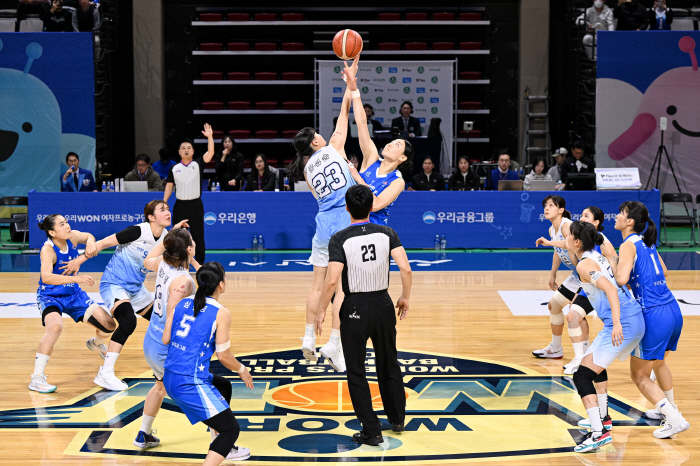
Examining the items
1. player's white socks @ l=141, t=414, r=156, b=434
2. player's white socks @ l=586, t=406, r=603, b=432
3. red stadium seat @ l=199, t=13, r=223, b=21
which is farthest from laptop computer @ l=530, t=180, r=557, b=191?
player's white socks @ l=141, t=414, r=156, b=434

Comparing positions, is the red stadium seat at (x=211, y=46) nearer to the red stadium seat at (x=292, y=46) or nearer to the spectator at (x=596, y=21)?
the red stadium seat at (x=292, y=46)

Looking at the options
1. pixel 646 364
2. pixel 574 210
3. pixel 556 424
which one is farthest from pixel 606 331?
pixel 574 210

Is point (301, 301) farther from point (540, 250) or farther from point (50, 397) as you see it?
point (540, 250)

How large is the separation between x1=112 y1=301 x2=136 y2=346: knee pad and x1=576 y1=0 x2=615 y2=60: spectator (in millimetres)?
12843

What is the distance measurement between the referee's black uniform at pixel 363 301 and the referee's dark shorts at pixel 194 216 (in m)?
6.01

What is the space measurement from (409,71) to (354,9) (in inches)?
101

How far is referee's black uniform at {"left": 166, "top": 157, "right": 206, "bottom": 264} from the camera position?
1025 centimetres

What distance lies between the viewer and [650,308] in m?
4.91

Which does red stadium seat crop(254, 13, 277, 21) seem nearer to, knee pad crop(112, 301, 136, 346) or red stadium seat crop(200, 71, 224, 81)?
Answer: red stadium seat crop(200, 71, 224, 81)

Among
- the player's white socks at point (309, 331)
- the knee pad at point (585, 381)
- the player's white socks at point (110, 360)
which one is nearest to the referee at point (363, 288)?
the player's white socks at point (309, 331)

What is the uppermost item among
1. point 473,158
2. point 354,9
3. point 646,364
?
point 354,9

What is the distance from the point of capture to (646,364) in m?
4.91

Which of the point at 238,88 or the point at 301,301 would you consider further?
the point at 238,88

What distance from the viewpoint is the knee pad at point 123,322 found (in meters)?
5.98
